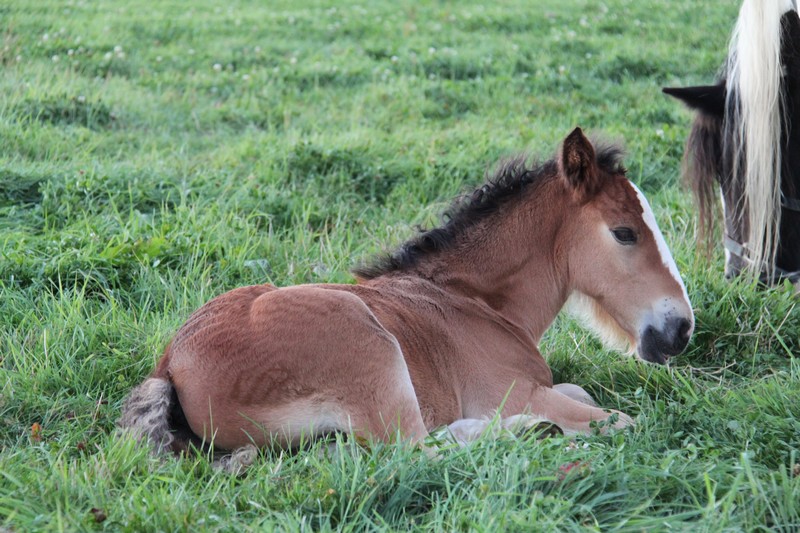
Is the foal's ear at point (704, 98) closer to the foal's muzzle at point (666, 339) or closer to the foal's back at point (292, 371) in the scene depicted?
the foal's muzzle at point (666, 339)

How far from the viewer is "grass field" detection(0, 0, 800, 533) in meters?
2.72

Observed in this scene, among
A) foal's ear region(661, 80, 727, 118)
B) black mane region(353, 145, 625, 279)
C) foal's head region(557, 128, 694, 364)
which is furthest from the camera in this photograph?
foal's ear region(661, 80, 727, 118)

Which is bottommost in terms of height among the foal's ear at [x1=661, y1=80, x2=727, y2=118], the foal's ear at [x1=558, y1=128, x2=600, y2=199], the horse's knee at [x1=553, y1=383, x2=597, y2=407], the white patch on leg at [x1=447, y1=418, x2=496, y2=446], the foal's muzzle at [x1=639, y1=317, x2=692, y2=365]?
the horse's knee at [x1=553, y1=383, x2=597, y2=407]

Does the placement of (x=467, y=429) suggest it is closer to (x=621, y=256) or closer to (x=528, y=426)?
(x=528, y=426)

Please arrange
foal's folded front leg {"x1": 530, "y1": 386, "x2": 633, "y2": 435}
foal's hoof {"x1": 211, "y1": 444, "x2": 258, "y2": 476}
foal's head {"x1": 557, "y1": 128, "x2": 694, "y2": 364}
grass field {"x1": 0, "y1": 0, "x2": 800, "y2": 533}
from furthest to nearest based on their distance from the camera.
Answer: foal's head {"x1": 557, "y1": 128, "x2": 694, "y2": 364} → foal's folded front leg {"x1": 530, "y1": 386, "x2": 633, "y2": 435} → foal's hoof {"x1": 211, "y1": 444, "x2": 258, "y2": 476} → grass field {"x1": 0, "y1": 0, "x2": 800, "y2": 533}

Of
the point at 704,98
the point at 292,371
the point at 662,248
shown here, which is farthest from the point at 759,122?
the point at 292,371

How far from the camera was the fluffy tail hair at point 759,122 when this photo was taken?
13.6 ft

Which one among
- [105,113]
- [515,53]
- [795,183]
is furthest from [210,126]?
[795,183]

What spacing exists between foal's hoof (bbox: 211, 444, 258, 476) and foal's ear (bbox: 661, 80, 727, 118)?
2.78 meters

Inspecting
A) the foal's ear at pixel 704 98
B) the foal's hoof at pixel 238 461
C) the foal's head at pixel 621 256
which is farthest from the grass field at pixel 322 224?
the foal's ear at pixel 704 98

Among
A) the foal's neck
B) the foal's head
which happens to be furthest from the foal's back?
the foal's head

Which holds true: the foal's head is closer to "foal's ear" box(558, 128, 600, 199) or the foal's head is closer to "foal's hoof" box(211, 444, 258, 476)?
"foal's ear" box(558, 128, 600, 199)

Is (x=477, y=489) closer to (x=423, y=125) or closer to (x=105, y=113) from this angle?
(x=423, y=125)

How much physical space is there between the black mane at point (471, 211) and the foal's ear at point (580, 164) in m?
0.20
